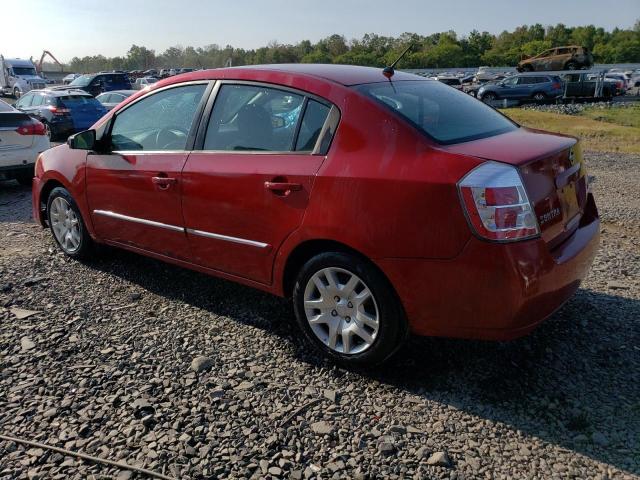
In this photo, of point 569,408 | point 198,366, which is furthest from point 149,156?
point 569,408

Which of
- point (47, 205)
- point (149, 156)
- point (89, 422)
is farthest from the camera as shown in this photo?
point (47, 205)

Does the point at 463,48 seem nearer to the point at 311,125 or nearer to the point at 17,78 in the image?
the point at 17,78

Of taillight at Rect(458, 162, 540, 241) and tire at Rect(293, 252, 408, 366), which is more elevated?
taillight at Rect(458, 162, 540, 241)

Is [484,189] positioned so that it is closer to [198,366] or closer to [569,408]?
[569,408]

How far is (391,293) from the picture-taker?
2.94m

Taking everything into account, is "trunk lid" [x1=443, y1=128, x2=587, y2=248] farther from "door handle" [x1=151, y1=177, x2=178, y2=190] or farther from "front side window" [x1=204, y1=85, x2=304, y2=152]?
"door handle" [x1=151, y1=177, x2=178, y2=190]

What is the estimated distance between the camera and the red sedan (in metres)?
2.66

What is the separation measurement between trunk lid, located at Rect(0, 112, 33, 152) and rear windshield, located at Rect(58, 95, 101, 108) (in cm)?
772

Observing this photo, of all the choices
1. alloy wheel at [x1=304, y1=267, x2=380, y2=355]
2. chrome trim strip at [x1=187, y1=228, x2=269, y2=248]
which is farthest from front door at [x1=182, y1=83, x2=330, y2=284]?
alloy wheel at [x1=304, y1=267, x2=380, y2=355]

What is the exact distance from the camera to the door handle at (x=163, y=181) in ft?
12.4

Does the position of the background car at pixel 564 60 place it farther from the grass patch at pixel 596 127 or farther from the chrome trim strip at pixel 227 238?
the chrome trim strip at pixel 227 238

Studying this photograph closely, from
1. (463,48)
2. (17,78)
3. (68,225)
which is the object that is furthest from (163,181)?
(463,48)

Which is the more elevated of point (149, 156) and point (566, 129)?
point (149, 156)

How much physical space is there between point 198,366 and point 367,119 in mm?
1733
